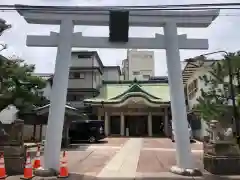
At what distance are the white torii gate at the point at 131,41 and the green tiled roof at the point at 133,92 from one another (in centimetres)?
2495

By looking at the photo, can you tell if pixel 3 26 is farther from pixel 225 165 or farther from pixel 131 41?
pixel 225 165

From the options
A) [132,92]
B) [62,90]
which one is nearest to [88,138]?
[132,92]

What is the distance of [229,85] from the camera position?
15016 mm

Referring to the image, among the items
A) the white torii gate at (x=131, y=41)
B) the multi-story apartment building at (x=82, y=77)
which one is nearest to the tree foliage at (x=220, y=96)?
the white torii gate at (x=131, y=41)

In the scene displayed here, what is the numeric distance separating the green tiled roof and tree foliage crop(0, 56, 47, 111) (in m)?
14.9

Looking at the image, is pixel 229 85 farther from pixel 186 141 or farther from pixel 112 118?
pixel 112 118

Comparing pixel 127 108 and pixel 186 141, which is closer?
pixel 186 141

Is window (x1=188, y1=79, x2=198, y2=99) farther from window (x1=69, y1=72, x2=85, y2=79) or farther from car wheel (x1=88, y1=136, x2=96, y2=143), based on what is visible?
window (x1=69, y1=72, x2=85, y2=79)

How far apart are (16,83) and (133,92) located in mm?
18360

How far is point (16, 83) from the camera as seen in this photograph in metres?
19.5

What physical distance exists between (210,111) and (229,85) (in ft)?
6.01

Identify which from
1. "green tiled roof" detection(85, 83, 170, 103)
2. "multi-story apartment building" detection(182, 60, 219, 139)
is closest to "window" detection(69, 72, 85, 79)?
"green tiled roof" detection(85, 83, 170, 103)

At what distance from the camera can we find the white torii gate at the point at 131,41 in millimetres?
10094

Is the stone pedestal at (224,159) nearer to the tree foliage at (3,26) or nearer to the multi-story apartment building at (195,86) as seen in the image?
the tree foliage at (3,26)
